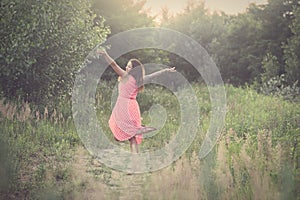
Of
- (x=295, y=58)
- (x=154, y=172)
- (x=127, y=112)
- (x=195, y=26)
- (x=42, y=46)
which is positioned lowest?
(x=154, y=172)

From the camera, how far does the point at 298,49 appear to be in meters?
21.8

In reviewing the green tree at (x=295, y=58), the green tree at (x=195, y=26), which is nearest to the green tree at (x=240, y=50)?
the green tree at (x=195, y=26)

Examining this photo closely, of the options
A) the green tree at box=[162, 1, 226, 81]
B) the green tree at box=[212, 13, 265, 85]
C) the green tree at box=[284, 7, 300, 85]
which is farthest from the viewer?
the green tree at box=[162, 1, 226, 81]

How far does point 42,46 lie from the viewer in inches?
332

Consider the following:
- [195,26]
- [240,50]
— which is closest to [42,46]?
[240,50]

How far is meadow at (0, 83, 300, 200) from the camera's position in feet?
17.0

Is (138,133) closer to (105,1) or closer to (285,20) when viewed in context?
(105,1)

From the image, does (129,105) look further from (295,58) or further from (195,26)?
(195,26)

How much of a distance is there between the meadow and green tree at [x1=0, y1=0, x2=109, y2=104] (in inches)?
20.0

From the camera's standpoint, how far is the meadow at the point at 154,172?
518 centimetres

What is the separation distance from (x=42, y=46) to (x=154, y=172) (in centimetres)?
356

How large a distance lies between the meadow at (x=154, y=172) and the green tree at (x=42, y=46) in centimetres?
51

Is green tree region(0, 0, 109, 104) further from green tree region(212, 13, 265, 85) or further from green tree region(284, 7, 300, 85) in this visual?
green tree region(212, 13, 265, 85)

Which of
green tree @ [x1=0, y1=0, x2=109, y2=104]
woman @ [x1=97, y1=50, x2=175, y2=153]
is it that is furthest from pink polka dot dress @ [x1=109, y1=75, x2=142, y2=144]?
green tree @ [x1=0, y1=0, x2=109, y2=104]
